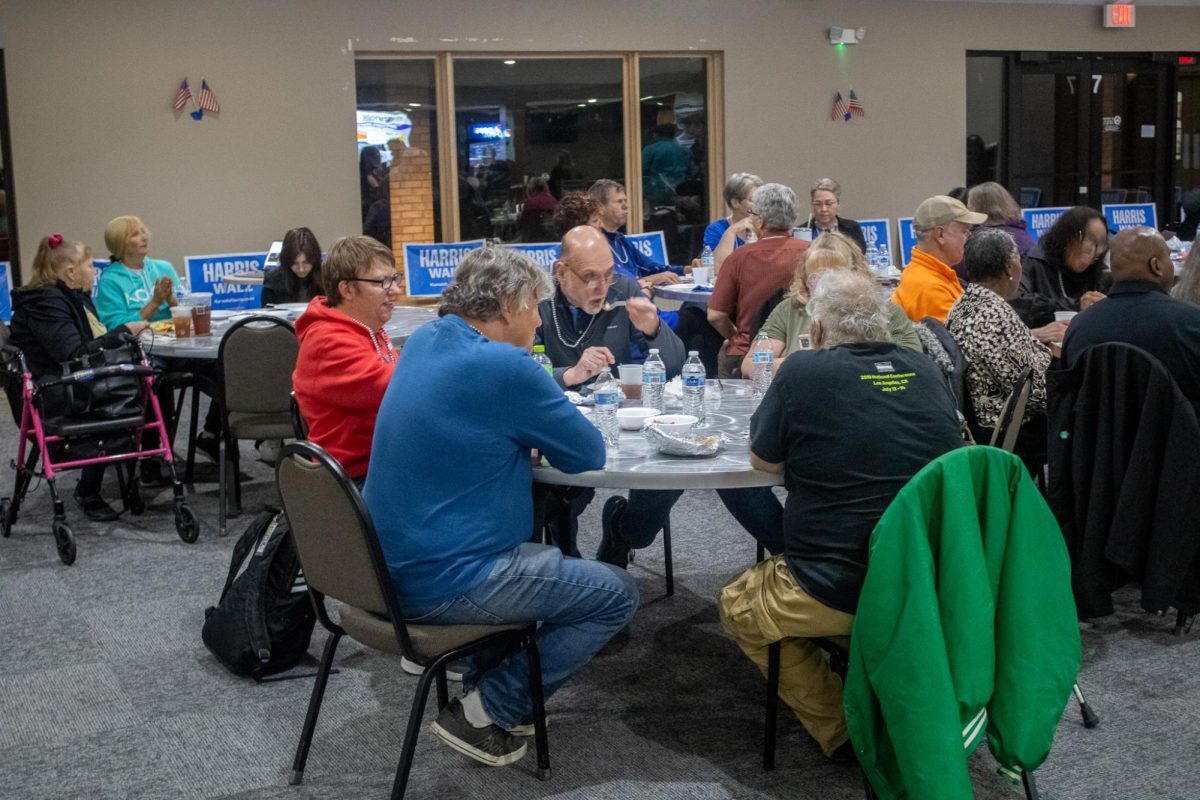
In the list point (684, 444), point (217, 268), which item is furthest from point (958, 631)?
point (217, 268)

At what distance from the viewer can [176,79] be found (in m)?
9.42

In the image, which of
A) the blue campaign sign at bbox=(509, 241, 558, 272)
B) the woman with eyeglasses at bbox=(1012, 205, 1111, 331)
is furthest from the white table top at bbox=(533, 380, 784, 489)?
the blue campaign sign at bbox=(509, 241, 558, 272)

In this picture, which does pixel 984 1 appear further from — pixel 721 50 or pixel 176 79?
pixel 176 79

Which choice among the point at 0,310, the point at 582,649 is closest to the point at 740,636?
the point at 582,649

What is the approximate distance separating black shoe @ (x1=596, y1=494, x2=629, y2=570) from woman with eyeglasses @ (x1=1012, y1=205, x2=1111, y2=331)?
2409 mm

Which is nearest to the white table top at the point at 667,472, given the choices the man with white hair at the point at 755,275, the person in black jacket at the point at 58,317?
the man with white hair at the point at 755,275

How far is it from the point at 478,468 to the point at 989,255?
7.73 ft

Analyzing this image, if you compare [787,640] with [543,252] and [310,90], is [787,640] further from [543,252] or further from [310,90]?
[310,90]

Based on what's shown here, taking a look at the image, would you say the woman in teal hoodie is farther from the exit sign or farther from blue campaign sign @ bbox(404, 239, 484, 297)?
the exit sign

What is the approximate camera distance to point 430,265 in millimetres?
9297

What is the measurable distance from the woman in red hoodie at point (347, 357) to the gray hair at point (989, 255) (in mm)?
1988

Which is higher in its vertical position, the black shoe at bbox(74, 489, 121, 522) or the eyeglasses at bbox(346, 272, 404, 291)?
the eyeglasses at bbox(346, 272, 404, 291)

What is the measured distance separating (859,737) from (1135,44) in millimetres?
11794

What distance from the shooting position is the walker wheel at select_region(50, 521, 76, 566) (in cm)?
488
